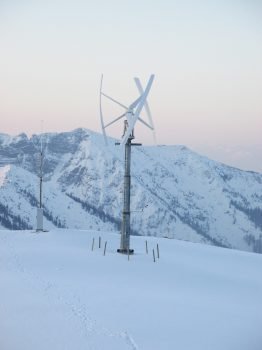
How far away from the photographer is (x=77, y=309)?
29.9 meters

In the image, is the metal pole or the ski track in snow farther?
the metal pole

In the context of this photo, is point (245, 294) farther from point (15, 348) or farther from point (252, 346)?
point (15, 348)

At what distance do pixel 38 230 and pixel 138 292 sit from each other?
4026 cm

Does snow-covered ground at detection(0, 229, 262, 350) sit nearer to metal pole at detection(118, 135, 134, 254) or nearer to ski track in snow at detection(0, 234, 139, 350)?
ski track in snow at detection(0, 234, 139, 350)

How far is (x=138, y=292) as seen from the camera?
36.0 meters

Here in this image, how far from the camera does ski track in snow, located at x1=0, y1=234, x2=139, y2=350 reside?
25938mm

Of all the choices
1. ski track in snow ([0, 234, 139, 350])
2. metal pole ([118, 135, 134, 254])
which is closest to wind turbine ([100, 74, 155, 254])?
metal pole ([118, 135, 134, 254])

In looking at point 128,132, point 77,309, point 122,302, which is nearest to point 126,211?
point 128,132

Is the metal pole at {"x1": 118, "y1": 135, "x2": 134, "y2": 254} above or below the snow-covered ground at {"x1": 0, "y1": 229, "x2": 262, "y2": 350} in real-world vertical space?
above

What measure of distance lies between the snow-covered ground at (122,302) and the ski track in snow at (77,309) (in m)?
0.05

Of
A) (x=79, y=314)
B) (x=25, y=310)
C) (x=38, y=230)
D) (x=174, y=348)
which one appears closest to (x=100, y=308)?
(x=79, y=314)

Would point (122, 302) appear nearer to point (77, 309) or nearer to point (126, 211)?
point (77, 309)

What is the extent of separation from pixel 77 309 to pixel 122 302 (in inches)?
141

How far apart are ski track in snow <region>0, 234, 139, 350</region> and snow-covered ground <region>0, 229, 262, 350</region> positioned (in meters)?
0.05
